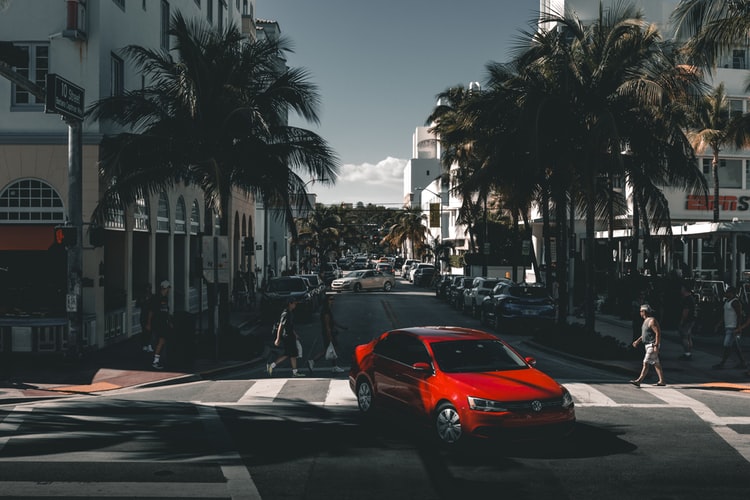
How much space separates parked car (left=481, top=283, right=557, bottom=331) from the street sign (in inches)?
607

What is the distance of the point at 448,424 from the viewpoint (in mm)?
10242

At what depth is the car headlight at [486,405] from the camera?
386 inches

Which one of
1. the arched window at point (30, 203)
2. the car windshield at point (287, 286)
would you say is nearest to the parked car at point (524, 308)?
the car windshield at point (287, 286)

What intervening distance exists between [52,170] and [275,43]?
7.48 meters

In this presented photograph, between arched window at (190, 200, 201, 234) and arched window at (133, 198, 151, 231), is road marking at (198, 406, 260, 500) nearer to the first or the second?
arched window at (133, 198, 151, 231)

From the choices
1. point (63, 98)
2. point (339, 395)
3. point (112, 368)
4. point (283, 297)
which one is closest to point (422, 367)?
point (339, 395)

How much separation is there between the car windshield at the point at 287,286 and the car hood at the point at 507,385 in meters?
21.2

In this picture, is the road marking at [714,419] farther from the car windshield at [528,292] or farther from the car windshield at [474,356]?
the car windshield at [528,292]

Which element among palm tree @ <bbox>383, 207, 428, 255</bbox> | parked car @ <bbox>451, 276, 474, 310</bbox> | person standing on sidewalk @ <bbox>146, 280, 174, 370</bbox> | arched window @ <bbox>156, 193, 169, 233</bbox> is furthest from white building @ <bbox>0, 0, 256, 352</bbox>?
palm tree @ <bbox>383, 207, 428, 255</bbox>

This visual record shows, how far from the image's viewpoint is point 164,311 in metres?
19.1

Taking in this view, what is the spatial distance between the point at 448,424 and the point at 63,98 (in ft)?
38.1

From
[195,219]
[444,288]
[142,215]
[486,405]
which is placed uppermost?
[195,219]

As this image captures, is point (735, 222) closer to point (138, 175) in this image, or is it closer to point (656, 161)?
point (656, 161)

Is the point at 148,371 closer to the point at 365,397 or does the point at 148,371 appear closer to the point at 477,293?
the point at 365,397
